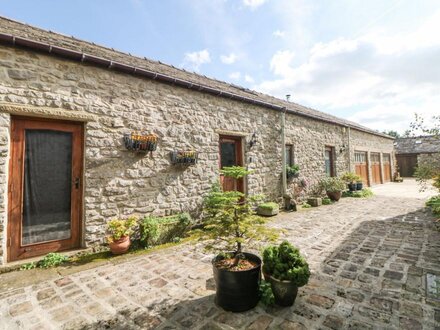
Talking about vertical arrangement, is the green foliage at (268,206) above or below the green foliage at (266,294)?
above

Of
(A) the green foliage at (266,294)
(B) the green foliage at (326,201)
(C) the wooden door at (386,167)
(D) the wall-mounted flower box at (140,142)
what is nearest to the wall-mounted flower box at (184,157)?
(D) the wall-mounted flower box at (140,142)

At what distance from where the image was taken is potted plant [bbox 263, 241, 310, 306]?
246cm

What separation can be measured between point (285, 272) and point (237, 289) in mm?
569

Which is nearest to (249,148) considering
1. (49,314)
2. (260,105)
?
(260,105)

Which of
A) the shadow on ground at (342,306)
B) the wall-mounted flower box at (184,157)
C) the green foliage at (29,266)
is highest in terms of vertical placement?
the wall-mounted flower box at (184,157)

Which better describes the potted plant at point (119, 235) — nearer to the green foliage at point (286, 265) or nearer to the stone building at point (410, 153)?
the green foliage at point (286, 265)

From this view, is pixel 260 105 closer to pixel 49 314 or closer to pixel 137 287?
pixel 137 287

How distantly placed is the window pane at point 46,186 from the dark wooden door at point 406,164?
2934 centimetres

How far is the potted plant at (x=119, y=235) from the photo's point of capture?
165 inches

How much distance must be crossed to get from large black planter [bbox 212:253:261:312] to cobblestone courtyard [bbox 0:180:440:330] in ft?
0.28

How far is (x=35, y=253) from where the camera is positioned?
3.91 metres

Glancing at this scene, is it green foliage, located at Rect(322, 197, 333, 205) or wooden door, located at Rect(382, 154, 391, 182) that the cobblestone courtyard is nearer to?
green foliage, located at Rect(322, 197, 333, 205)

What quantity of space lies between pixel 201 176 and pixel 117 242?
2617 mm

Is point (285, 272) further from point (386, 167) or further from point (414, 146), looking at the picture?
point (414, 146)
